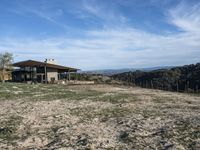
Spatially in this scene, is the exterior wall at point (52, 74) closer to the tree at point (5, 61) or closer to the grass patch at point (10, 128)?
the tree at point (5, 61)

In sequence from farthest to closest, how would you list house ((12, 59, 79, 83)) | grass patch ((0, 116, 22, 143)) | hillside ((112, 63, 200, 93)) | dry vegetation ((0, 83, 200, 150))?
hillside ((112, 63, 200, 93))
house ((12, 59, 79, 83))
grass patch ((0, 116, 22, 143))
dry vegetation ((0, 83, 200, 150))

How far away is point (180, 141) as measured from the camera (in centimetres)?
1107

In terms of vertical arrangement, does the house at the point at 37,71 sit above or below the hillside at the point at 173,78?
above

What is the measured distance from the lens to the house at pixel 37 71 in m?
55.8

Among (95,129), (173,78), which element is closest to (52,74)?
(173,78)

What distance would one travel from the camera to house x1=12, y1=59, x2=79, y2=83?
55.8 metres

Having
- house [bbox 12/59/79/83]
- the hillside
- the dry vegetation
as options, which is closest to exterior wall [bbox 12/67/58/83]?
house [bbox 12/59/79/83]

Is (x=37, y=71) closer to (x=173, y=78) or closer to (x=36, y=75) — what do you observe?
(x=36, y=75)

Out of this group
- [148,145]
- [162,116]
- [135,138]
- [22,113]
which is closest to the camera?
Answer: [148,145]

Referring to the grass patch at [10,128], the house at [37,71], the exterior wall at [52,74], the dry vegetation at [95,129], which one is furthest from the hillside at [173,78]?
the grass patch at [10,128]

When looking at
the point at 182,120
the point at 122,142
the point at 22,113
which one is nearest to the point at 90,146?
the point at 122,142

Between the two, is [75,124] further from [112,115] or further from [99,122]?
[112,115]

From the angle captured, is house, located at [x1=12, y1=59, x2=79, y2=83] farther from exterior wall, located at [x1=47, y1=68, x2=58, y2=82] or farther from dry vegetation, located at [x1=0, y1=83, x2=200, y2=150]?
dry vegetation, located at [x1=0, y1=83, x2=200, y2=150]

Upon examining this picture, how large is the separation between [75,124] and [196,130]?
5079 mm
